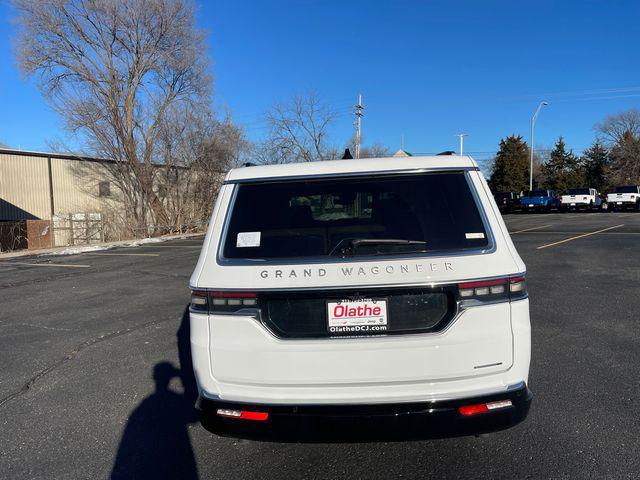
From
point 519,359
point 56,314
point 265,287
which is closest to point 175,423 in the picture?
point 265,287

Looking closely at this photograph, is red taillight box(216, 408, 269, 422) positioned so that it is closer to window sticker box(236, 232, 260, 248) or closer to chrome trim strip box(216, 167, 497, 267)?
chrome trim strip box(216, 167, 497, 267)

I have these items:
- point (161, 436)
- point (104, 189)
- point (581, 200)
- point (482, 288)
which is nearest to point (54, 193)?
point (104, 189)

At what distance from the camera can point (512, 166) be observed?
205 feet

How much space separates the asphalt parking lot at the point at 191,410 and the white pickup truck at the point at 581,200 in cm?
3502

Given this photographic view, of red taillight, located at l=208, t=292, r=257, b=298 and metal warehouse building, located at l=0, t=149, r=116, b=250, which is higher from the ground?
metal warehouse building, located at l=0, t=149, r=116, b=250

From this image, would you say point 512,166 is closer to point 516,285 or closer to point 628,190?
point 628,190

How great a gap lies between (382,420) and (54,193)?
3283 centimetres

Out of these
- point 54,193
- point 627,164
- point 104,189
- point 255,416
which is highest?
point 627,164

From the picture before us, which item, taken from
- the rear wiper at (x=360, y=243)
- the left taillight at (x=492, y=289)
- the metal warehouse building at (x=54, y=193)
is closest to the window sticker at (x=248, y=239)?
the rear wiper at (x=360, y=243)

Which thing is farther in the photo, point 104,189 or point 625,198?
point 625,198

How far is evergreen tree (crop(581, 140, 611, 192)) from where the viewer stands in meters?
66.1

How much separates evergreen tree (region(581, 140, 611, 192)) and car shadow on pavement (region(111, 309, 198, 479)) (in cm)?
7339

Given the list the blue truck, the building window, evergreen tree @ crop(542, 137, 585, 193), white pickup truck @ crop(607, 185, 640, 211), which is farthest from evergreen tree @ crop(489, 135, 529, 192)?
the building window

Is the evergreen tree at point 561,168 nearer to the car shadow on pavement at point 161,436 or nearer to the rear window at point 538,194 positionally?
the rear window at point 538,194
